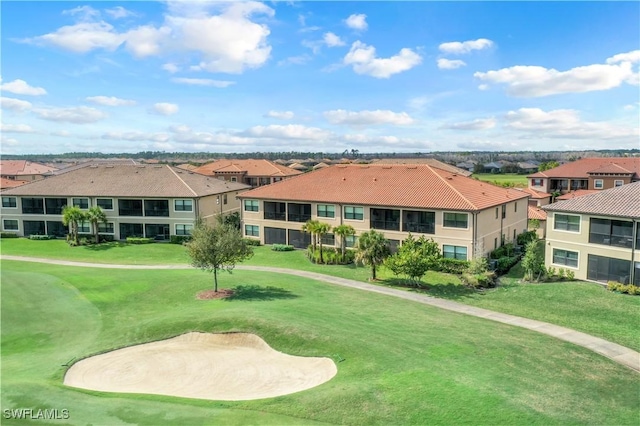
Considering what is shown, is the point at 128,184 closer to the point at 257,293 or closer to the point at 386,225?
the point at 386,225

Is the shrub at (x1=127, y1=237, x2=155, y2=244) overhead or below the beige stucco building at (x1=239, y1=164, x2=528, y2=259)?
below

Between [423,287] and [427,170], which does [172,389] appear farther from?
[427,170]

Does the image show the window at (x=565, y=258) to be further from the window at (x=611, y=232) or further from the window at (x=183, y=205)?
the window at (x=183, y=205)

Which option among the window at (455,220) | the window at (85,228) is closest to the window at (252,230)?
the window at (85,228)

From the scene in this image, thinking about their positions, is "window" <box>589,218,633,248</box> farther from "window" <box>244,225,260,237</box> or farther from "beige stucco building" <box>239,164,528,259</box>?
"window" <box>244,225,260,237</box>

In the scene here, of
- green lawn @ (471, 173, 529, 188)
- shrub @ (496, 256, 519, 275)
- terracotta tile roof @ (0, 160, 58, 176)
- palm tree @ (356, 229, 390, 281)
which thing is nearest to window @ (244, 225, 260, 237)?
palm tree @ (356, 229, 390, 281)

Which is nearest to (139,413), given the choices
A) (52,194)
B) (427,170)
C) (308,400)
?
→ (308,400)
